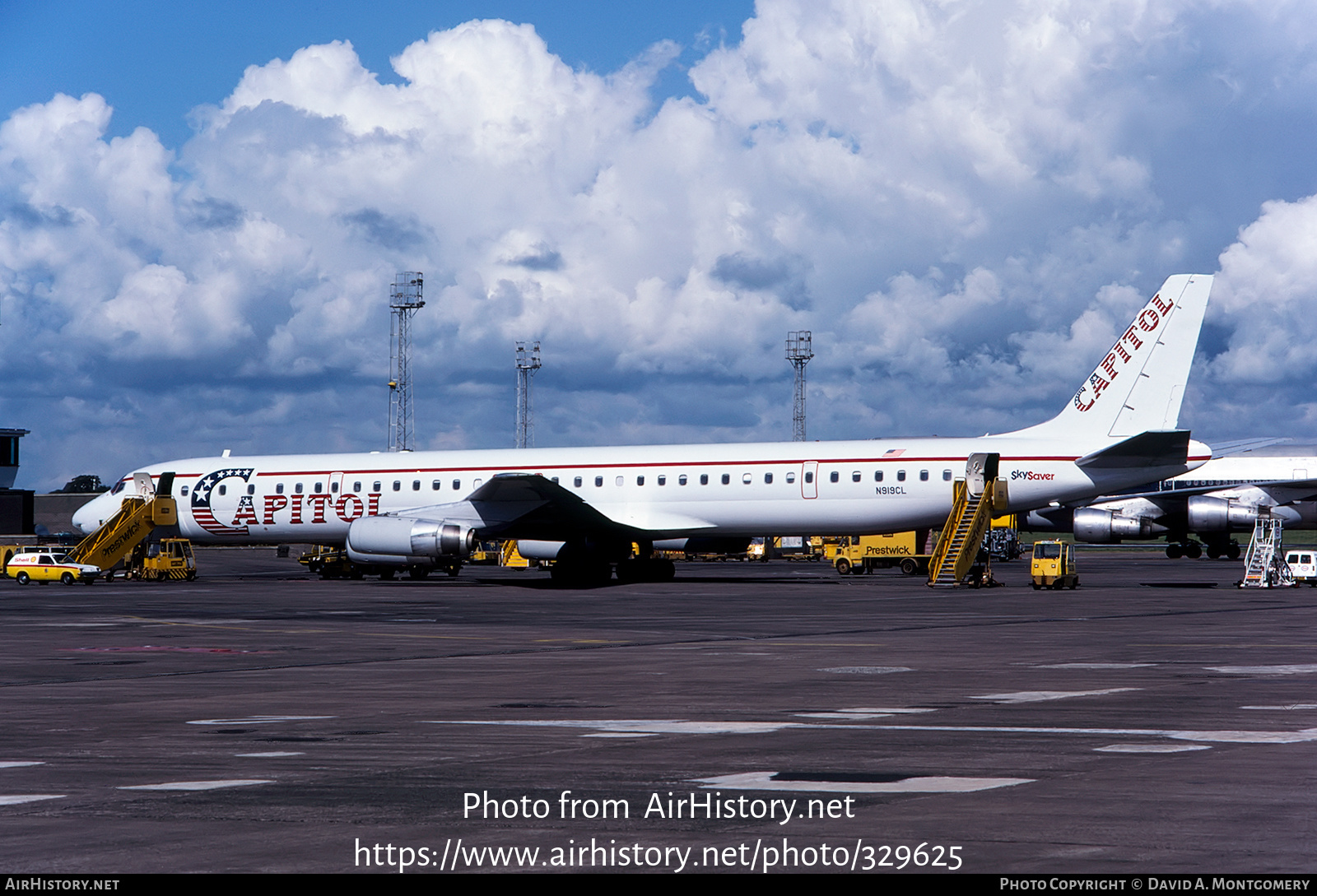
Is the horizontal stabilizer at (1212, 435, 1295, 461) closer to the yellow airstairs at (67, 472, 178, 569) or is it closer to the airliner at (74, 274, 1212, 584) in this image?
the airliner at (74, 274, 1212, 584)

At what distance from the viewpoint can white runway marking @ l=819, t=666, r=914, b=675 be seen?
707 inches

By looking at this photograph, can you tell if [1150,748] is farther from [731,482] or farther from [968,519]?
[731,482]

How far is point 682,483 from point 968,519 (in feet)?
30.4

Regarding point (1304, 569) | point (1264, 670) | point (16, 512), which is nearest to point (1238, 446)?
point (1304, 569)

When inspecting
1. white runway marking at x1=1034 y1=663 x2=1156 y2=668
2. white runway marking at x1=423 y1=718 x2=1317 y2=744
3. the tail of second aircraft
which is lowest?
white runway marking at x1=1034 y1=663 x2=1156 y2=668

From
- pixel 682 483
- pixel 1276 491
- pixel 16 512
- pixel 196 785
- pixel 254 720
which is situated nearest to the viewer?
pixel 196 785

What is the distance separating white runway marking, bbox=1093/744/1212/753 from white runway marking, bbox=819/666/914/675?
6.73 metres

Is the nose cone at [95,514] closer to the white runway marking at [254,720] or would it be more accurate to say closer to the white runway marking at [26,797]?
the white runway marking at [254,720]

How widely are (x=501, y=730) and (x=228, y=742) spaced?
2284 millimetres

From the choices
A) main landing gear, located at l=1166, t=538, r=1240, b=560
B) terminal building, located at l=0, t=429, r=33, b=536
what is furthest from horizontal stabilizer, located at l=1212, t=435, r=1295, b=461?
terminal building, located at l=0, t=429, r=33, b=536

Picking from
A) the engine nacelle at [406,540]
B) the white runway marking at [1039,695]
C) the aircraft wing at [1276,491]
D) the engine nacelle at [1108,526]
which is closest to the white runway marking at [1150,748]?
the white runway marking at [1039,695]

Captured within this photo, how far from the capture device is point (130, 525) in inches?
2114

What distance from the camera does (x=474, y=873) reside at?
23.0ft

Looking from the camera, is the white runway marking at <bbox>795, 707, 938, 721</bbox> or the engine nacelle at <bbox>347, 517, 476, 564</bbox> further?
the engine nacelle at <bbox>347, 517, 476, 564</bbox>
